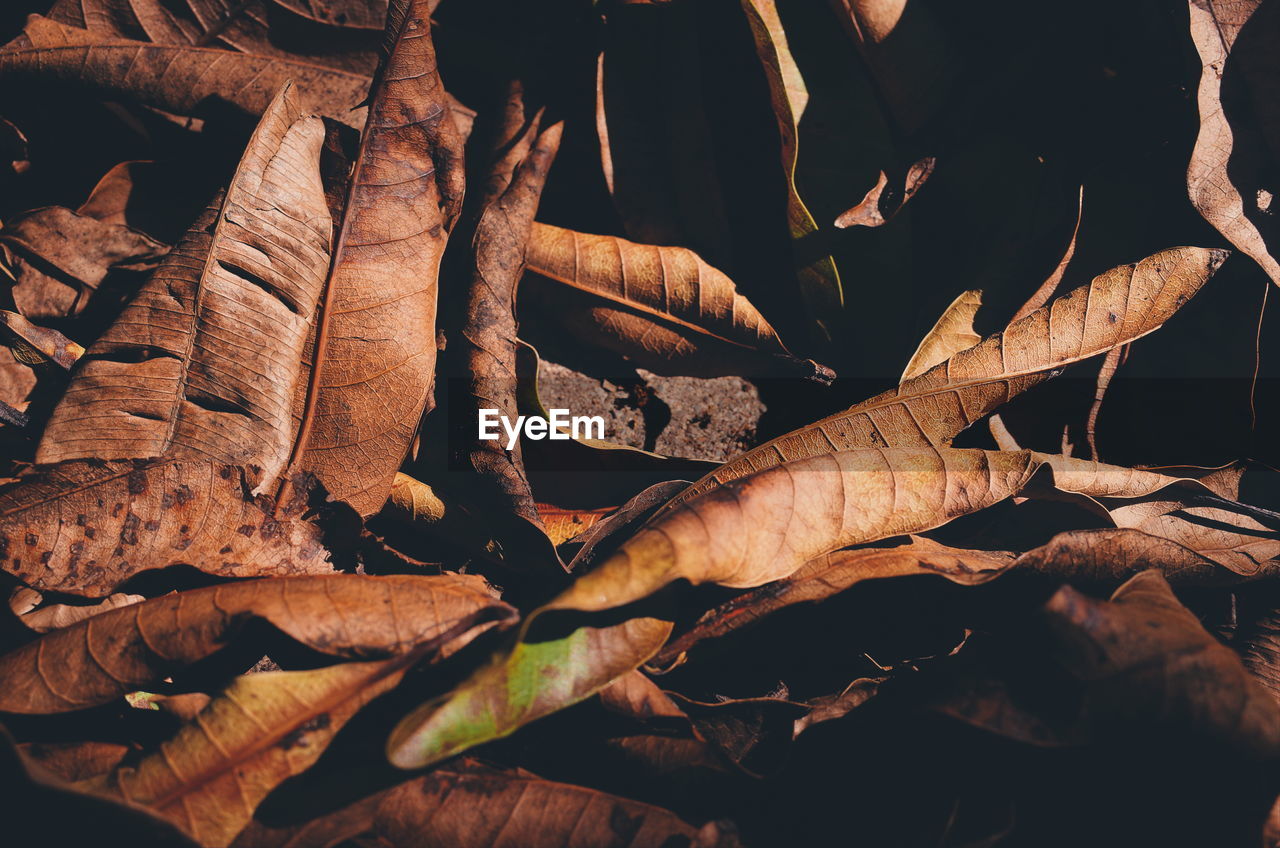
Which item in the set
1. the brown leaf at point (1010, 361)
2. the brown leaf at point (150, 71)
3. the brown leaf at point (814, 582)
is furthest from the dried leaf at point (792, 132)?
the brown leaf at point (150, 71)

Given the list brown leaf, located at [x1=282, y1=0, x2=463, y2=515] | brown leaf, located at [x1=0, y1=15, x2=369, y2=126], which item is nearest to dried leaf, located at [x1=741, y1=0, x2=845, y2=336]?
brown leaf, located at [x1=282, y1=0, x2=463, y2=515]

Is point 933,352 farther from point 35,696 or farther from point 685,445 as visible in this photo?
point 35,696

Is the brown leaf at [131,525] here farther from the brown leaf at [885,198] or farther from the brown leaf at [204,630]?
the brown leaf at [885,198]

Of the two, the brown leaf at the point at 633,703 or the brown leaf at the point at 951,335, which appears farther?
the brown leaf at the point at 951,335

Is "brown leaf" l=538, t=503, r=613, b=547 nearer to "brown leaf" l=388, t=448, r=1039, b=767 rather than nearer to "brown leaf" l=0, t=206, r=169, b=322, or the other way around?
"brown leaf" l=388, t=448, r=1039, b=767

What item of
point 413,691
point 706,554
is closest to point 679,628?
point 706,554

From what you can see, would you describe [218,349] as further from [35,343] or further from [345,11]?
[345,11]

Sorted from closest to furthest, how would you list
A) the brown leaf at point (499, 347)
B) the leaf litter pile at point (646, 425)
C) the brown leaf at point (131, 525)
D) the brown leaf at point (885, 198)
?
the leaf litter pile at point (646, 425)
the brown leaf at point (131, 525)
the brown leaf at point (499, 347)
the brown leaf at point (885, 198)
